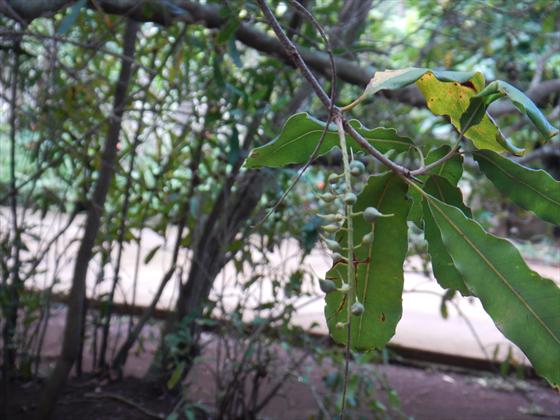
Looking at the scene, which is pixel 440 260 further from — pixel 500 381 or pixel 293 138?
pixel 500 381

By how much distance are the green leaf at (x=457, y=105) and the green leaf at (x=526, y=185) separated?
0.02 m

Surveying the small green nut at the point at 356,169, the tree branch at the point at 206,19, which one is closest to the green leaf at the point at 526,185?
the small green nut at the point at 356,169

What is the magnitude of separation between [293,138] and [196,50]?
192cm

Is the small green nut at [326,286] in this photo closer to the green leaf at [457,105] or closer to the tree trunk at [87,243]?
the green leaf at [457,105]

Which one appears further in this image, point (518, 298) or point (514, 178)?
point (514, 178)

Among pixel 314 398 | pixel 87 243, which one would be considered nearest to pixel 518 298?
pixel 87 243

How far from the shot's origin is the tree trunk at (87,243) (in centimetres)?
249

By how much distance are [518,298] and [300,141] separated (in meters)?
0.33

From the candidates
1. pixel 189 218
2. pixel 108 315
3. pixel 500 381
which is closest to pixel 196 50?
pixel 189 218

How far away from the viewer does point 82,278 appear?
8.63 ft

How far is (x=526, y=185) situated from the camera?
84cm

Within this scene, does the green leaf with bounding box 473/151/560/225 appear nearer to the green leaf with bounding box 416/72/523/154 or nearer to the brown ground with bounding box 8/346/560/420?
the green leaf with bounding box 416/72/523/154

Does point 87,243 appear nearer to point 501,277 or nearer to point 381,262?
point 381,262

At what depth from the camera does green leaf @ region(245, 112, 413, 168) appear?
2.89 feet
